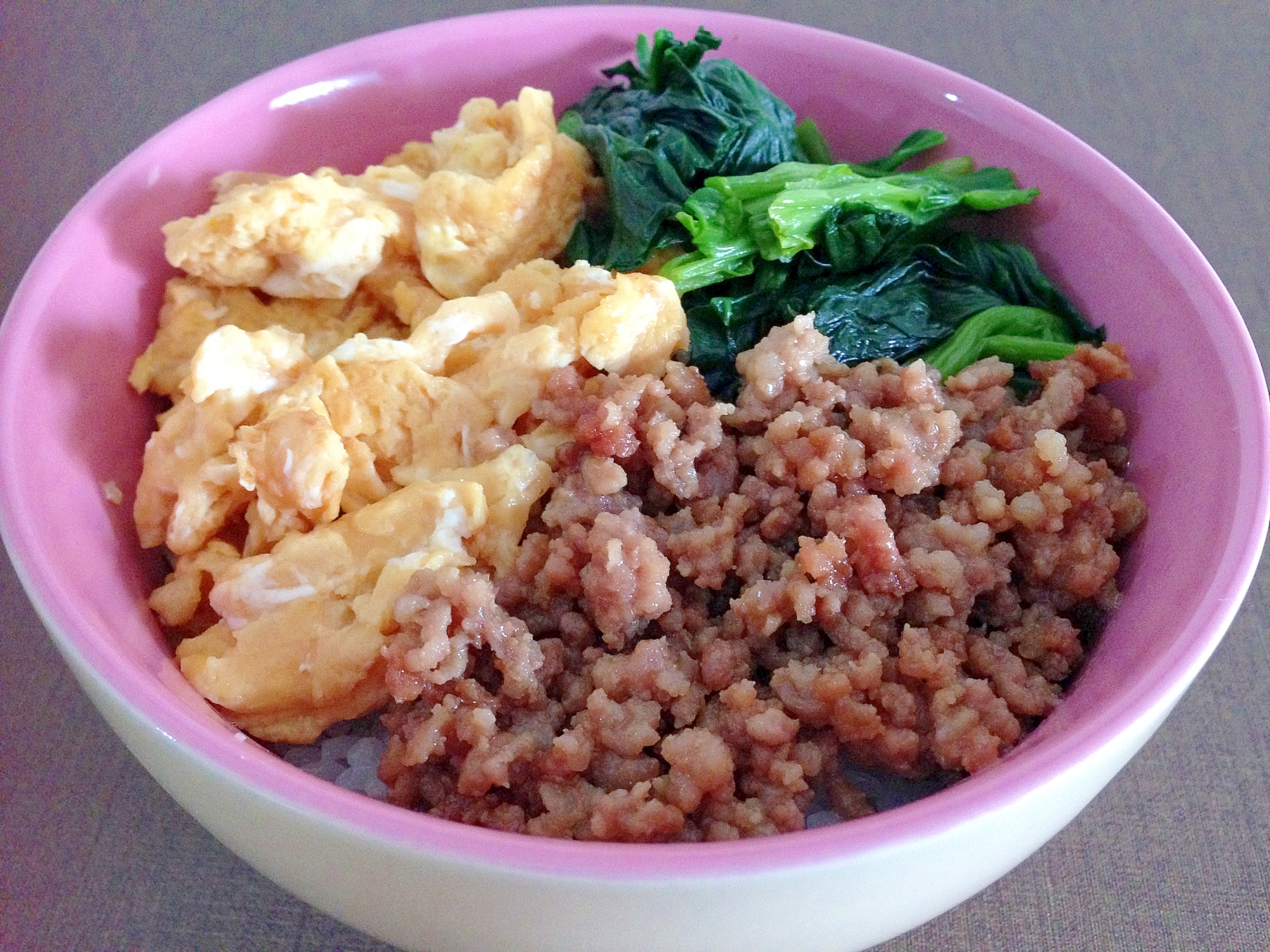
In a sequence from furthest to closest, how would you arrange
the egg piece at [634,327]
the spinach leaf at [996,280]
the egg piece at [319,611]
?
1. the spinach leaf at [996,280]
2. the egg piece at [634,327]
3. the egg piece at [319,611]

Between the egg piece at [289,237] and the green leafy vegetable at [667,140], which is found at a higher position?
the green leafy vegetable at [667,140]

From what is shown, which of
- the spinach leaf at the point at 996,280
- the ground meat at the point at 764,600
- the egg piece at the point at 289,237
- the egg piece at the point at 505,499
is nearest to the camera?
the ground meat at the point at 764,600

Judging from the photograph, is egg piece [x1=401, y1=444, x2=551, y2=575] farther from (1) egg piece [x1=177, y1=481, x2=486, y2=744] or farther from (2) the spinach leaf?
(2) the spinach leaf

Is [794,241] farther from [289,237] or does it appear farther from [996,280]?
[289,237]

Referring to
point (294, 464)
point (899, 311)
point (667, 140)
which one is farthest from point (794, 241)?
point (294, 464)

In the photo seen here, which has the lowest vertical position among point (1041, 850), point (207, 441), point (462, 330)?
point (1041, 850)

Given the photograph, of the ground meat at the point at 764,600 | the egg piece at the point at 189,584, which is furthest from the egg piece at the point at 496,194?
the egg piece at the point at 189,584

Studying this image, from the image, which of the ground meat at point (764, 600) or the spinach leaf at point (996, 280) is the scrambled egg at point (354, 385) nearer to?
the ground meat at point (764, 600)
